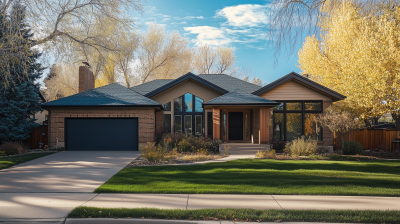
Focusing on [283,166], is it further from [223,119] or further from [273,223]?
[223,119]

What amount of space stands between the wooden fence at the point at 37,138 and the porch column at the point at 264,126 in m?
15.1

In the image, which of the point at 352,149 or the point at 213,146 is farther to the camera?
the point at 213,146

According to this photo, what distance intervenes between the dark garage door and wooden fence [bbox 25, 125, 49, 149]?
2898 millimetres

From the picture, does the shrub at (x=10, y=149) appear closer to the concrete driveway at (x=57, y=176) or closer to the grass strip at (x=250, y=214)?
the concrete driveway at (x=57, y=176)

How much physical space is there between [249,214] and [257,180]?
3207 mm

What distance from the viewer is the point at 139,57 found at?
36469 mm

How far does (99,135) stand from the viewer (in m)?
17.5

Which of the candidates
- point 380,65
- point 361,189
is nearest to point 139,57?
point 380,65

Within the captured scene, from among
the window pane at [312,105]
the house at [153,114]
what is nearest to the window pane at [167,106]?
the house at [153,114]

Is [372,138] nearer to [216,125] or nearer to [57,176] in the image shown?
[216,125]

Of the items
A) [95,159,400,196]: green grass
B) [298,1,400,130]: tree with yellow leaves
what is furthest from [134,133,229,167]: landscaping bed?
[298,1,400,130]: tree with yellow leaves

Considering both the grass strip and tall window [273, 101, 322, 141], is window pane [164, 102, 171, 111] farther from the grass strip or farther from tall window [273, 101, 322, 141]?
the grass strip

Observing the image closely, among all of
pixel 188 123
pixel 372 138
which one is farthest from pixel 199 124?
pixel 372 138

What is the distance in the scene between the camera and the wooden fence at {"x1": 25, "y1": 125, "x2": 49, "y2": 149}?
1900cm
